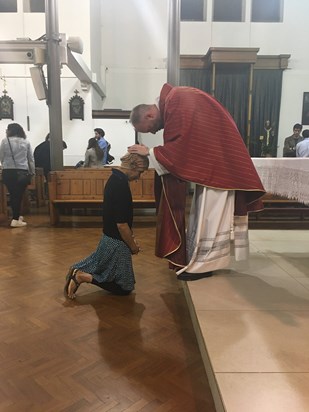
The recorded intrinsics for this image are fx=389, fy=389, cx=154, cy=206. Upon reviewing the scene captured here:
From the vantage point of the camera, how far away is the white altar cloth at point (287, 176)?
228cm

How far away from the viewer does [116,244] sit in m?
2.75

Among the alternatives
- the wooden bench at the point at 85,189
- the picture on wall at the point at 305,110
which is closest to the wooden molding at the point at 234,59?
the picture on wall at the point at 305,110

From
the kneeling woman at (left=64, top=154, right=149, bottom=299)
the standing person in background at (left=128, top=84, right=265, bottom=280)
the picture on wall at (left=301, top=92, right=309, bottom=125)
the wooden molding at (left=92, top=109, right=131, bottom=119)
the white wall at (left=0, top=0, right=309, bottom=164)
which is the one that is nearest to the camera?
the standing person in background at (left=128, top=84, right=265, bottom=280)

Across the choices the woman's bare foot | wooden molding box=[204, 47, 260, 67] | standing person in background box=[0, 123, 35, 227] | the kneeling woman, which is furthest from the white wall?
the woman's bare foot

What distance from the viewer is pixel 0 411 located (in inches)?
62.7

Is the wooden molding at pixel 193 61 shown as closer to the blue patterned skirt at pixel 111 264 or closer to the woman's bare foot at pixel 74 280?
the blue patterned skirt at pixel 111 264

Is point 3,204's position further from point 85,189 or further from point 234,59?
point 234,59

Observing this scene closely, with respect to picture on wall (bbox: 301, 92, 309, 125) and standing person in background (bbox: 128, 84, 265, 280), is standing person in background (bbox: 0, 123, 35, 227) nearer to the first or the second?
standing person in background (bbox: 128, 84, 265, 280)

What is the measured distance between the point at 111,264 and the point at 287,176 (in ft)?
4.38

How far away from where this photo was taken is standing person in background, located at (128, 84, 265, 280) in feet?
7.97

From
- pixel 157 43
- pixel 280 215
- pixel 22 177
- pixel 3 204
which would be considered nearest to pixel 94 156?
pixel 22 177


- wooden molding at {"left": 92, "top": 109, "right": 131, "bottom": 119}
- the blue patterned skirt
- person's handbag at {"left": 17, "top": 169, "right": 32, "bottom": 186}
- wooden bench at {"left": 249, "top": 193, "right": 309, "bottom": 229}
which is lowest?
wooden bench at {"left": 249, "top": 193, "right": 309, "bottom": 229}

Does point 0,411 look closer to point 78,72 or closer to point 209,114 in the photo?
point 209,114

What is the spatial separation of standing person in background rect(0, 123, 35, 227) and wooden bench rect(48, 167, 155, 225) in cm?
45
